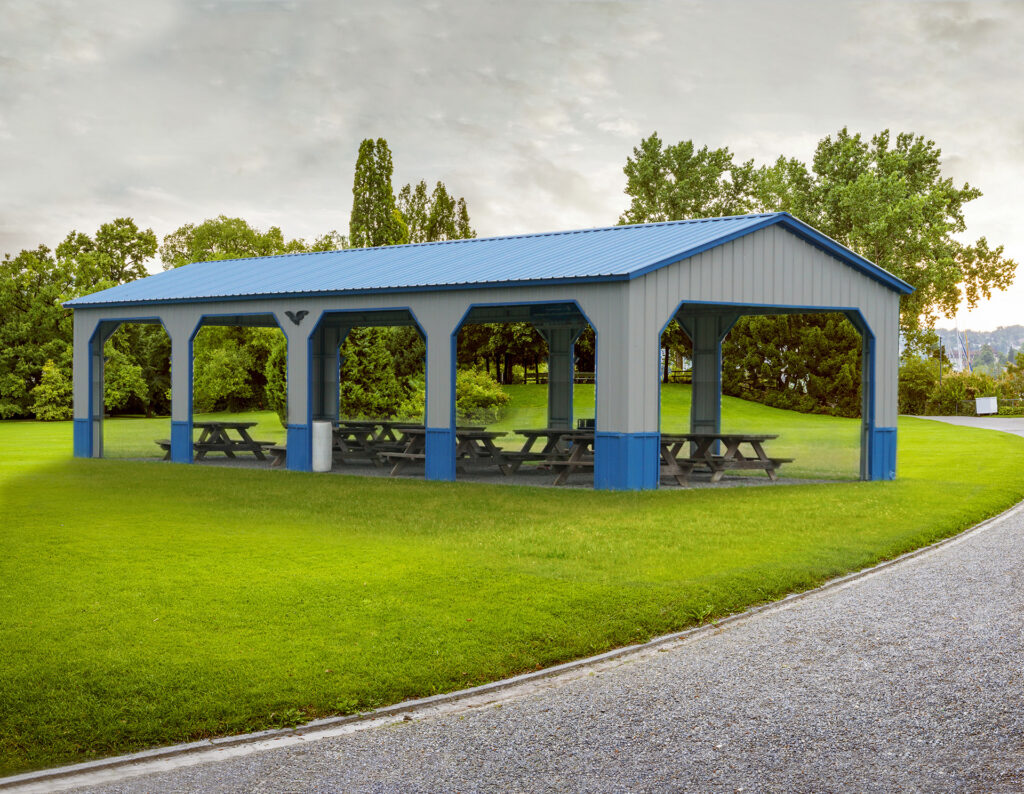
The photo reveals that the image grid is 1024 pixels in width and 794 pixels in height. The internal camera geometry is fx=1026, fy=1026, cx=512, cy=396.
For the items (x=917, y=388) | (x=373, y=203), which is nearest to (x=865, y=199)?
(x=917, y=388)

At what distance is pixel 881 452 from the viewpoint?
1612cm

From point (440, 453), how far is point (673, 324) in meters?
27.7

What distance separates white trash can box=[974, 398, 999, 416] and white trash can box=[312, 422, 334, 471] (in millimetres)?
37055

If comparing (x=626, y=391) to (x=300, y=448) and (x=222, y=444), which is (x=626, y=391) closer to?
(x=300, y=448)

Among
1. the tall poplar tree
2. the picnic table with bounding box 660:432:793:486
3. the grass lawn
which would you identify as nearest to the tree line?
the tall poplar tree

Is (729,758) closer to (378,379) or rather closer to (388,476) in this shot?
(388,476)

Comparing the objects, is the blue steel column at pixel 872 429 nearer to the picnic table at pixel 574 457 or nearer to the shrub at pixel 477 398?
the picnic table at pixel 574 457

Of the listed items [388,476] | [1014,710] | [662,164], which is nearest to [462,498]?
[388,476]

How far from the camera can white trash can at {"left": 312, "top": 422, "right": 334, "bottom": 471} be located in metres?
17.1

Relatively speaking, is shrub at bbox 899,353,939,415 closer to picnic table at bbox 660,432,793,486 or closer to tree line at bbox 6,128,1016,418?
tree line at bbox 6,128,1016,418

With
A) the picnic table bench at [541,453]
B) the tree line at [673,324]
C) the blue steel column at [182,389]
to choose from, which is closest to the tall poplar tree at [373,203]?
the tree line at [673,324]

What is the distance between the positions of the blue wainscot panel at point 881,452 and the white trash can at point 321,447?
872 cm

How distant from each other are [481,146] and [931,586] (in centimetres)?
3342

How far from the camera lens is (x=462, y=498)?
13164 mm
